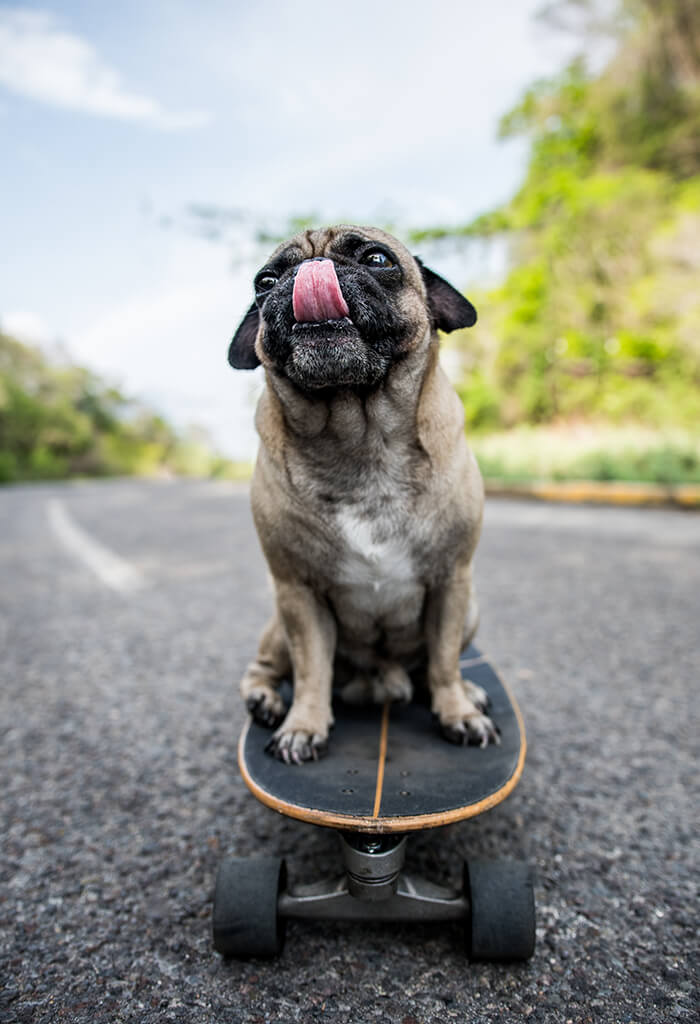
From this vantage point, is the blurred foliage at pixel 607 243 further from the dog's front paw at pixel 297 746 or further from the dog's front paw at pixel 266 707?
the dog's front paw at pixel 297 746

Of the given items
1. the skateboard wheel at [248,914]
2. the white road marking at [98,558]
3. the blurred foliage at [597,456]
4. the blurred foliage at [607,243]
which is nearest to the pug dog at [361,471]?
the skateboard wheel at [248,914]

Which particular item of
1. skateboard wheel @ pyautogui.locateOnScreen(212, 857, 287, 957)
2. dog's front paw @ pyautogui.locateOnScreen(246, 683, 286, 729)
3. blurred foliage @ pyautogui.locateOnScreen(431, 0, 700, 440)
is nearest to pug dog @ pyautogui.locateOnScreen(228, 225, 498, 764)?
dog's front paw @ pyautogui.locateOnScreen(246, 683, 286, 729)

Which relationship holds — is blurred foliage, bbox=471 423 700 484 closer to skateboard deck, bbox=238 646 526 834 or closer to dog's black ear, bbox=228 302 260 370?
skateboard deck, bbox=238 646 526 834

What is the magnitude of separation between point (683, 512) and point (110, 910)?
29.2 feet

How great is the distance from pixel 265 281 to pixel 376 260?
0.30 m

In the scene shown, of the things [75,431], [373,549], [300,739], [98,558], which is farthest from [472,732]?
[75,431]

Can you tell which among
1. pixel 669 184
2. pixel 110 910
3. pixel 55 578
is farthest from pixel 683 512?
pixel 669 184

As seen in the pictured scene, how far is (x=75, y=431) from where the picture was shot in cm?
2970

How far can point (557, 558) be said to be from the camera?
5961mm

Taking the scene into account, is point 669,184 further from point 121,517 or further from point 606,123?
point 121,517

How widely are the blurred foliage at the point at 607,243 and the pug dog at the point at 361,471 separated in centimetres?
1357

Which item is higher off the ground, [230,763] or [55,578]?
[230,763]

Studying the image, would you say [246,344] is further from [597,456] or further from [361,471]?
[597,456]

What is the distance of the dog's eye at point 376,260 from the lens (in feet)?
5.56
